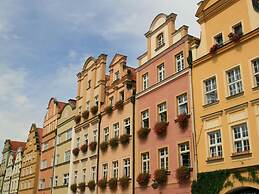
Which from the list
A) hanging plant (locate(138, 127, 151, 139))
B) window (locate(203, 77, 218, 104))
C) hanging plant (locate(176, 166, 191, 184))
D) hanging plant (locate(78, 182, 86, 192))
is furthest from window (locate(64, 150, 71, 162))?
window (locate(203, 77, 218, 104))

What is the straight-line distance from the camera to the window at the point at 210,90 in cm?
2322

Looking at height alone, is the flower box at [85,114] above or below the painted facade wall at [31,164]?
above

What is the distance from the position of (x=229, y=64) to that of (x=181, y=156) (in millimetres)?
7182

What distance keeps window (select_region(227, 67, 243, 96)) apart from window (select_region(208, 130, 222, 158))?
265cm

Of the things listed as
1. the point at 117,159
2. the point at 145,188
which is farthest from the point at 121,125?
the point at 145,188

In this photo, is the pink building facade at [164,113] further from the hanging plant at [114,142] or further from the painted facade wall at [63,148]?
the painted facade wall at [63,148]

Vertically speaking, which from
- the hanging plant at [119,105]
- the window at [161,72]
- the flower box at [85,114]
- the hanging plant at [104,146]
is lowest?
the hanging plant at [104,146]

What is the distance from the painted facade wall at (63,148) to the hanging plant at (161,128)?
1765 cm

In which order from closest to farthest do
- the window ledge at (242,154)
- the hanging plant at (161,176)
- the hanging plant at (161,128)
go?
the window ledge at (242,154)
the hanging plant at (161,176)
the hanging plant at (161,128)

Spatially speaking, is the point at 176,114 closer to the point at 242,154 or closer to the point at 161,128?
the point at 161,128

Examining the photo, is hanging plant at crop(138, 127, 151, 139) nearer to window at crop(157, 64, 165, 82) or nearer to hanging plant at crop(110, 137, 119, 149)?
hanging plant at crop(110, 137, 119, 149)

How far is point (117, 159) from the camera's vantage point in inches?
1271

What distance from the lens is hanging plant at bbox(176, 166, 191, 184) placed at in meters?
23.6

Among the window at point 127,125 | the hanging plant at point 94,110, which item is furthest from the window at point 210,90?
the hanging plant at point 94,110
